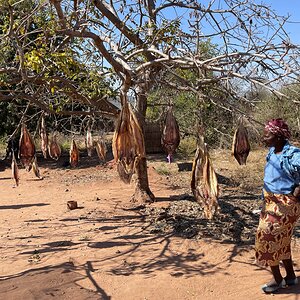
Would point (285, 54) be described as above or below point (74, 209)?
above

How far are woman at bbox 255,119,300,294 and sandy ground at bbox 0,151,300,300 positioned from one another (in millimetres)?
442

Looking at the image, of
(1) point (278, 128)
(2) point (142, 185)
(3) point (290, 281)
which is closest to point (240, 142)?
(1) point (278, 128)

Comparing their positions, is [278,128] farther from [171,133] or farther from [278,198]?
[171,133]

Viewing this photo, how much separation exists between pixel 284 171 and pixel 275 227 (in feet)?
1.62

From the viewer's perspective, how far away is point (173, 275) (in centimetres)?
439

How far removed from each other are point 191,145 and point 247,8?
11.3 metres

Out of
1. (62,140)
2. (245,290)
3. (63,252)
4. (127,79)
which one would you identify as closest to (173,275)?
(245,290)

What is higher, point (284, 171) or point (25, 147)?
point (25, 147)

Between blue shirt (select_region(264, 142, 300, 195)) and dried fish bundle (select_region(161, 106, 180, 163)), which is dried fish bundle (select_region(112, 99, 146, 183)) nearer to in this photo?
dried fish bundle (select_region(161, 106, 180, 163))

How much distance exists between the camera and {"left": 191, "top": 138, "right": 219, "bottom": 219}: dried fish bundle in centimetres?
444

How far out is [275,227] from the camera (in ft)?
11.9

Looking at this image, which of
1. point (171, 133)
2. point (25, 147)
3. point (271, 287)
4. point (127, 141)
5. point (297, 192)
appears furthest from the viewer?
point (25, 147)

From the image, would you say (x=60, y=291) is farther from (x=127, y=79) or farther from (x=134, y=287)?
(x=127, y=79)

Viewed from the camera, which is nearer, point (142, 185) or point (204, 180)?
point (204, 180)
